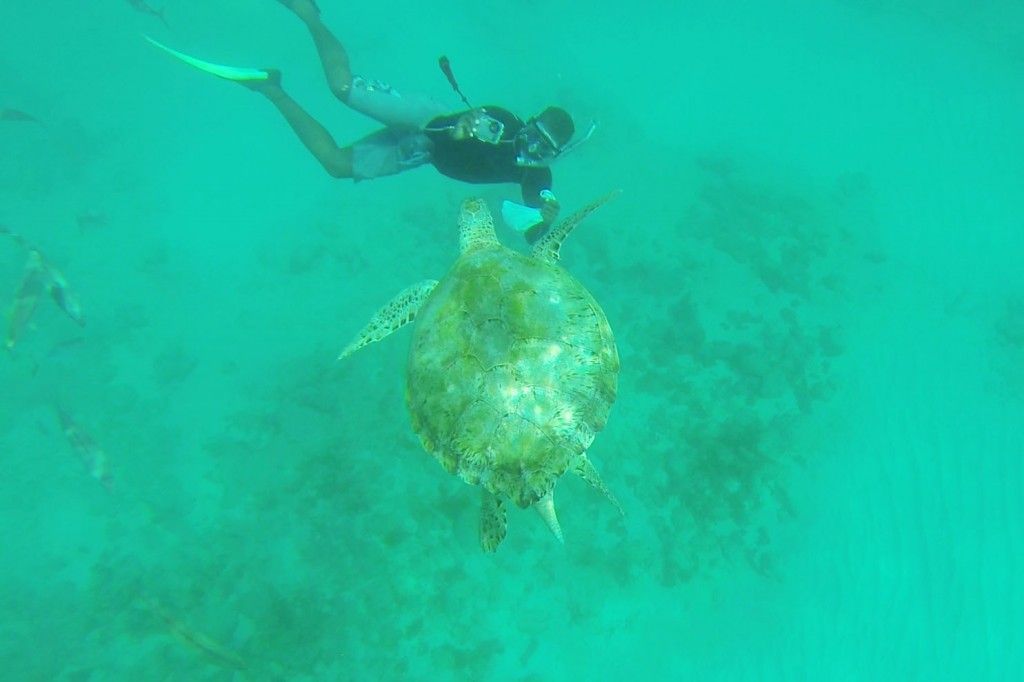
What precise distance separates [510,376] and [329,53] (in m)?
4.82

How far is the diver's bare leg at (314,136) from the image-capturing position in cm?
525

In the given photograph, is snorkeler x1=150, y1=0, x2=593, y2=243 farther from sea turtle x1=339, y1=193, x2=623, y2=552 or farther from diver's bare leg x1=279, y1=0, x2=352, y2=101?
sea turtle x1=339, y1=193, x2=623, y2=552

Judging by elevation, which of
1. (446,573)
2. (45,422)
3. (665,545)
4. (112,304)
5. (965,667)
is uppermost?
(965,667)

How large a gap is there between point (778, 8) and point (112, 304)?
14709 mm

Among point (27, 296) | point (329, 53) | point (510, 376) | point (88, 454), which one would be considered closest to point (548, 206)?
point (510, 376)

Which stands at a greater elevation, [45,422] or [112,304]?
[112,304]

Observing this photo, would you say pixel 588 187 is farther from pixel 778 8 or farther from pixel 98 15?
pixel 98 15

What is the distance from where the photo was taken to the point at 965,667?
5.58m

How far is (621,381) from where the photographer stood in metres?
5.77

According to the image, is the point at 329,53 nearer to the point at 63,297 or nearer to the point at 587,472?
the point at 63,297

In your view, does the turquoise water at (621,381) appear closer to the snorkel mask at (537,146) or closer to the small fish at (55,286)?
the small fish at (55,286)

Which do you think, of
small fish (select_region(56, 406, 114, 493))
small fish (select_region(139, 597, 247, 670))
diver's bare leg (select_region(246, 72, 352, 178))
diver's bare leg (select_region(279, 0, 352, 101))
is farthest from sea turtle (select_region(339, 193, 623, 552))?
small fish (select_region(56, 406, 114, 493))

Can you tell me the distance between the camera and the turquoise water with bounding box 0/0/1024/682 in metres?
5.06

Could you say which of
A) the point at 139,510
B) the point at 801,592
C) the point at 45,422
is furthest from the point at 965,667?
the point at 45,422
